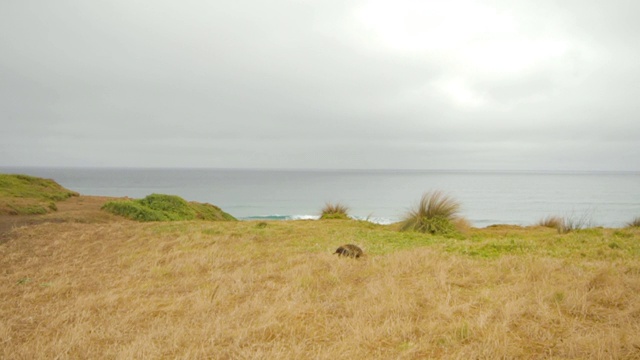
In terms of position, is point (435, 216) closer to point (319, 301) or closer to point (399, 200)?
point (319, 301)

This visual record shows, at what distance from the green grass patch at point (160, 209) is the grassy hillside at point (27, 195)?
2097 millimetres

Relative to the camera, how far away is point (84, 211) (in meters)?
14.1

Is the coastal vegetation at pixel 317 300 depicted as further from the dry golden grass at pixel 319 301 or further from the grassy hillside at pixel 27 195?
the grassy hillside at pixel 27 195

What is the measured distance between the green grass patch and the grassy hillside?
2.10 metres

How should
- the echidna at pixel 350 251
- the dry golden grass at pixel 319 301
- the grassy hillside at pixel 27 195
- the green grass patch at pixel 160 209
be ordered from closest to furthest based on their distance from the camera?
the dry golden grass at pixel 319 301
the echidna at pixel 350 251
the grassy hillside at pixel 27 195
the green grass patch at pixel 160 209

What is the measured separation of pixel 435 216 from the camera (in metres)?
12.9

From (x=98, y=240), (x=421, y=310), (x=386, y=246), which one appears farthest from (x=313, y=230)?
(x=421, y=310)

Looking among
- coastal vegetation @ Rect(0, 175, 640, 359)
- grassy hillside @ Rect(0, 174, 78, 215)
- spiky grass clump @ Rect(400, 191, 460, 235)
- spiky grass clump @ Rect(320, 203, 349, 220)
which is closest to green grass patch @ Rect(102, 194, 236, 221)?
grassy hillside @ Rect(0, 174, 78, 215)

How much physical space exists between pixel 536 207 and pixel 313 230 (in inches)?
1556

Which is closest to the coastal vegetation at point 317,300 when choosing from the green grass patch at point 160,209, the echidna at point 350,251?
the echidna at point 350,251

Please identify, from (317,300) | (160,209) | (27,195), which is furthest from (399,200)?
(317,300)

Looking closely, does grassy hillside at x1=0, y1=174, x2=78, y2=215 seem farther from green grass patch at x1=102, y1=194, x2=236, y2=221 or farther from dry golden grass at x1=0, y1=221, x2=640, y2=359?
dry golden grass at x1=0, y1=221, x2=640, y2=359

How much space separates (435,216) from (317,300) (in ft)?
27.6

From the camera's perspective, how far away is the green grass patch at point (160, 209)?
48.0ft
